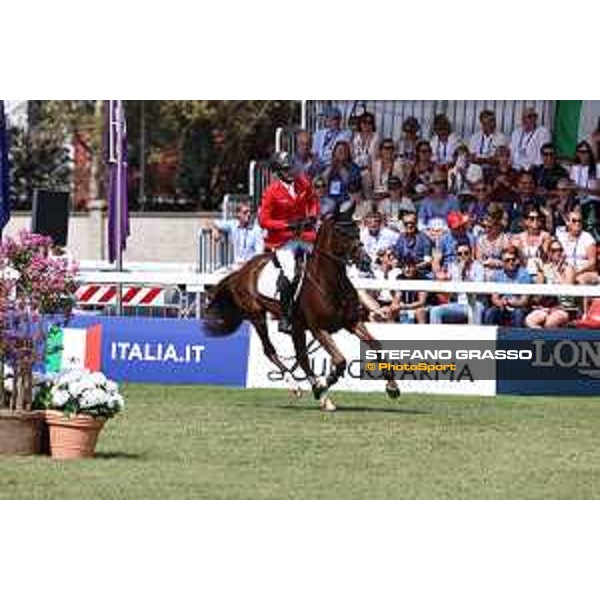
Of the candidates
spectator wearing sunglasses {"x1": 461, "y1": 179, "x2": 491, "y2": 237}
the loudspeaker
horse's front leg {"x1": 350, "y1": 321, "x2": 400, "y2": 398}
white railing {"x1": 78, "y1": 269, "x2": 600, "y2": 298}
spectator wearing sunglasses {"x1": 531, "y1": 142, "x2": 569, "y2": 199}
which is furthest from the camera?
spectator wearing sunglasses {"x1": 531, "y1": 142, "x2": 569, "y2": 199}

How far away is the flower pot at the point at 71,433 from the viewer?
594 inches

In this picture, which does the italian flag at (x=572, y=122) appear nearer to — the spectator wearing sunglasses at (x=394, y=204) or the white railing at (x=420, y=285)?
the spectator wearing sunglasses at (x=394, y=204)

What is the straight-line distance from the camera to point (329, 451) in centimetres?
1627

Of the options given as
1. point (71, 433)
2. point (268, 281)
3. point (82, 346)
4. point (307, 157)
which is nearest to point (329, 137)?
point (307, 157)

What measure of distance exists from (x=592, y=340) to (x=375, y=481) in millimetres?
8898

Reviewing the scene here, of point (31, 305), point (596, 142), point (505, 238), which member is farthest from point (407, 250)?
point (31, 305)

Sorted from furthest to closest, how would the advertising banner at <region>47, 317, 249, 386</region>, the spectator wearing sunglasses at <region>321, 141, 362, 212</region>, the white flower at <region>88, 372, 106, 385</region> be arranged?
the spectator wearing sunglasses at <region>321, 141, 362, 212</region> → the advertising banner at <region>47, 317, 249, 386</region> → the white flower at <region>88, 372, 106, 385</region>

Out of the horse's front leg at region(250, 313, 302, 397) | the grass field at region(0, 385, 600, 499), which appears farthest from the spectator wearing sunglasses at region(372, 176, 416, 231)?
the horse's front leg at region(250, 313, 302, 397)

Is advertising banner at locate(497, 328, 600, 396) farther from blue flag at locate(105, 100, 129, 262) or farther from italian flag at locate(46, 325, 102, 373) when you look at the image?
blue flag at locate(105, 100, 129, 262)

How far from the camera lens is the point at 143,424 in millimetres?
18328

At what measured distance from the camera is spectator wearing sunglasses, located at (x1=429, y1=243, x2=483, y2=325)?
23938 millimetres

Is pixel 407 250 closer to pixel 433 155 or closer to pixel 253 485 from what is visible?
pixel 433 155

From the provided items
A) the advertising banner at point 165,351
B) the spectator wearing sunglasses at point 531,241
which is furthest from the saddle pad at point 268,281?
the spectator wearing sunglasses at point 531,241

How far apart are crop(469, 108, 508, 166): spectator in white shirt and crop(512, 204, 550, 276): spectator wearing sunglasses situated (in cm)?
162
